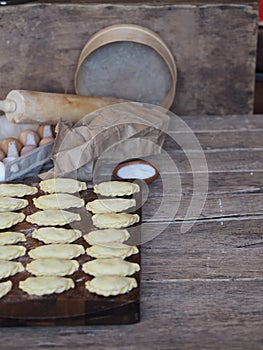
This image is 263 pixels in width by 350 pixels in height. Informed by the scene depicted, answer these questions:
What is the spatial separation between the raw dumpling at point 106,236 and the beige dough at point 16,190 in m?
0.28

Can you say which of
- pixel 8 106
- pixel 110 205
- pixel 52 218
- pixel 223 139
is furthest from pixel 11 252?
pixel 223 139

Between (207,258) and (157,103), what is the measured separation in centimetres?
96

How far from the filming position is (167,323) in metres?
1.25

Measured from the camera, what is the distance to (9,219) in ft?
5.02

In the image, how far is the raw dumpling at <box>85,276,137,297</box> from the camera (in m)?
1.25

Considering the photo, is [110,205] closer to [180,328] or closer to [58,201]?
[58,201]

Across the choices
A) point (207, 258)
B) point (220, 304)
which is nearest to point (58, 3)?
point (207, 258)

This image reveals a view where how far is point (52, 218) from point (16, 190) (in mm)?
192

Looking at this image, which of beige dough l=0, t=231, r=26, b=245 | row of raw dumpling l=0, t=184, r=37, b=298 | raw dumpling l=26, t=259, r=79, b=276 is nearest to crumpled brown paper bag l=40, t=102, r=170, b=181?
row of raw dumpling l=0, t=184, r=37, b=298

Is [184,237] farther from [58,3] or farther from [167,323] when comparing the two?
[58,3]

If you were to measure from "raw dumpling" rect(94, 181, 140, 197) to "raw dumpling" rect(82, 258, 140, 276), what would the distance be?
13.3 inches

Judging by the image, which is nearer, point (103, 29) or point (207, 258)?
point (207, 258)

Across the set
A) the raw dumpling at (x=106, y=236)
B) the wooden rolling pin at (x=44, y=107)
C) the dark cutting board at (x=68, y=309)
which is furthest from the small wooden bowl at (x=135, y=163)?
the dark cutting board at (x=68, y=309)

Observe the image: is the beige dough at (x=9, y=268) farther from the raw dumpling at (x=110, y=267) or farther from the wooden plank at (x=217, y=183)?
the wooden plank at (x=217, y=183)
